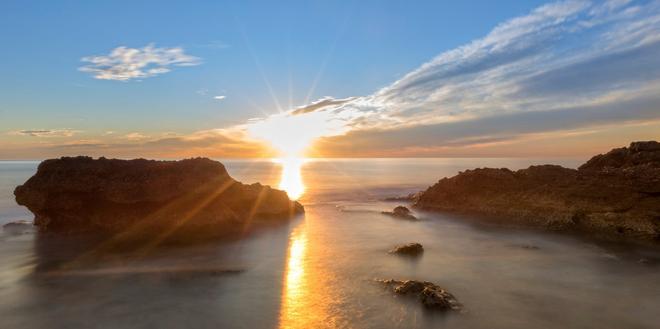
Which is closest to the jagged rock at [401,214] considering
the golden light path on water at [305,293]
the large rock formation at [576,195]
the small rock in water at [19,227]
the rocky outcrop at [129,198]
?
the large rock formation at [576,195]

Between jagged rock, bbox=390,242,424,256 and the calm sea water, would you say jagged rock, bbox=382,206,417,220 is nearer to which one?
the calm sea water

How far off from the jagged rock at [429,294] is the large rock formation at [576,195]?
23508 mm

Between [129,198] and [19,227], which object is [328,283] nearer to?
[129,198]

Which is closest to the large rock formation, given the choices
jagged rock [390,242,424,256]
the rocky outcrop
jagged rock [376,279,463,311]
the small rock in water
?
jagged rock [390,242,424,256]

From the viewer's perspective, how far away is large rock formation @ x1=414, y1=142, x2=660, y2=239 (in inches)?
1300

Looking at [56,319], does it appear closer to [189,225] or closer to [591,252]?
[189,225]

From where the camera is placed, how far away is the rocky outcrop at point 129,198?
3600 cm

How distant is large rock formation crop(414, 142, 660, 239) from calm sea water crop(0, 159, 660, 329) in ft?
16.5

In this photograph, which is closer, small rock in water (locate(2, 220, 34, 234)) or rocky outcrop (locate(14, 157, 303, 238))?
small rock in water (locate(2, 220, 34, 234))

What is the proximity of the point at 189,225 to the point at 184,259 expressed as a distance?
12488 mm

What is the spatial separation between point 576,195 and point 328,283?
98.2 ft

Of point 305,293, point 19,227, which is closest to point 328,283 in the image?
point 305,293

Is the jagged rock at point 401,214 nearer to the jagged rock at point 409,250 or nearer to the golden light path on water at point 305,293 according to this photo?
the jagged rock at point 409,250

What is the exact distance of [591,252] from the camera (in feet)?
87.9
